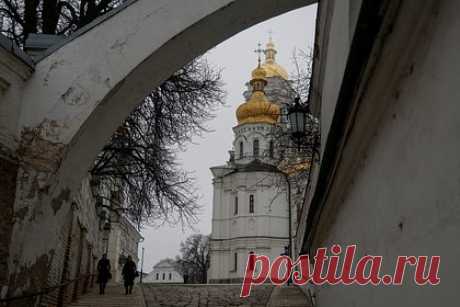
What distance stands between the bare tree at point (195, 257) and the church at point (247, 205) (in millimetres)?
18480

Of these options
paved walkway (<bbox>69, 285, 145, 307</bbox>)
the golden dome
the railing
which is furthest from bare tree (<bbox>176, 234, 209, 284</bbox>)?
paved walkway (<bbox>69, 285, 145, 307</bbox>)

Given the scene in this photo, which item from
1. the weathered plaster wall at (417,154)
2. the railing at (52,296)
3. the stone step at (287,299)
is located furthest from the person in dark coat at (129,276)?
the weathered plaster wall at (417,154)

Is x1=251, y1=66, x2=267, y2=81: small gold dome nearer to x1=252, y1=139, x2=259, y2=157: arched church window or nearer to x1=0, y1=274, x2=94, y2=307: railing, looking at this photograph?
x1=252, y1=139, x2=259, y2=157: arched church window

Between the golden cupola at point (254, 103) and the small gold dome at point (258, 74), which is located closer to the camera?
A: the golden cupola at point (254, 103)

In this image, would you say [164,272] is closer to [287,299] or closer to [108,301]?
[287,299]

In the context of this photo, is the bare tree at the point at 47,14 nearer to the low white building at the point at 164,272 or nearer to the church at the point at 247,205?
the church at the point at 247,205

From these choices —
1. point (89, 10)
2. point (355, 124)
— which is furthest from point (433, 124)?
point (89, 10)

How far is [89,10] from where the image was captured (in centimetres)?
1357

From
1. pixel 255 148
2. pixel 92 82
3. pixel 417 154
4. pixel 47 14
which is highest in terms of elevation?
pixel 255 148

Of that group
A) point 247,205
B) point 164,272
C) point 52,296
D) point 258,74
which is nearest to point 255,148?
point 247,205

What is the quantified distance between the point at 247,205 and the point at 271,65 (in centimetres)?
1544

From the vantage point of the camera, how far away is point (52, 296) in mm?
11516

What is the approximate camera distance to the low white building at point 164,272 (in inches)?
3622

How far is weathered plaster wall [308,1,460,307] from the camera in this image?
82.9 inches
